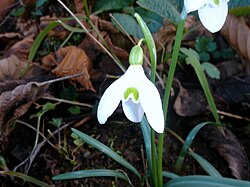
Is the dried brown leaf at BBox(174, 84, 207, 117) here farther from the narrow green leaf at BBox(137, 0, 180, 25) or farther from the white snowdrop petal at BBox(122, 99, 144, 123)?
the white snowdrop petal at BBox(122, 99, 144, 123)

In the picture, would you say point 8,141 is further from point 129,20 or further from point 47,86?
point 129,20

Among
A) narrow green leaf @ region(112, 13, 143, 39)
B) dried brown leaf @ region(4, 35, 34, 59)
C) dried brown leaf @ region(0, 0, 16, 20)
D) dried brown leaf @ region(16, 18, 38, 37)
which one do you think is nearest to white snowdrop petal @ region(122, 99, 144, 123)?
narrow green leaf @ region(112, 13, 143, 39)

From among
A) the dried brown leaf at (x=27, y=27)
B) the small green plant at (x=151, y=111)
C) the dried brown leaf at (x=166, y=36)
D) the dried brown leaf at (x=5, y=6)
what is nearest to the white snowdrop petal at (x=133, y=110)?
the small green plant at (x=151, y=111)

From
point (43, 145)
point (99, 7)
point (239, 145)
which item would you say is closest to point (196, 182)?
point (239, 145)

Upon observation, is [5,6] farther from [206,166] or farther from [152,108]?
[152,108]

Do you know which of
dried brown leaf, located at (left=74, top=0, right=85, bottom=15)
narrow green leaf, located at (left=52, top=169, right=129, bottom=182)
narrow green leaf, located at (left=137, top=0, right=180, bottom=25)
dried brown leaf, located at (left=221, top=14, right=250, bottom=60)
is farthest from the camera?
dried brown leaf, located at (left=74, top=0, right=85, bottom=15)

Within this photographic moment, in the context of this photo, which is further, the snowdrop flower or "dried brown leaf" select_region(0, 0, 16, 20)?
"dried brown leaf" select_region(0, 0, 16, 20)

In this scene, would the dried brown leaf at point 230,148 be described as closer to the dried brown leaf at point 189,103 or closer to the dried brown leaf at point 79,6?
the dried brown leaf at point 189,103
